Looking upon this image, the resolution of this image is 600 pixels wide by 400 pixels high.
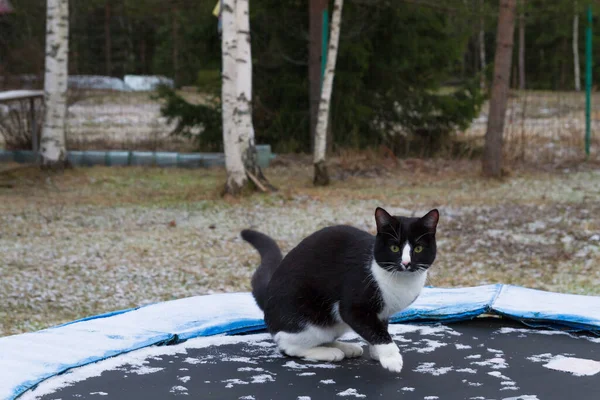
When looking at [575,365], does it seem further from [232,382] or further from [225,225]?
[225,225]

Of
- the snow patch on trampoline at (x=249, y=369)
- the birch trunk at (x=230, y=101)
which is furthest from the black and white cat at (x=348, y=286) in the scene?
the birch trunk at (x=230, y=101)

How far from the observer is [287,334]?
2787 millimetres

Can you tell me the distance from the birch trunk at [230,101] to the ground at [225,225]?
0.24 meters

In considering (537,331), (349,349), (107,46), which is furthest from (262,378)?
(107,46)

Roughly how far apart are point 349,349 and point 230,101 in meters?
5.10

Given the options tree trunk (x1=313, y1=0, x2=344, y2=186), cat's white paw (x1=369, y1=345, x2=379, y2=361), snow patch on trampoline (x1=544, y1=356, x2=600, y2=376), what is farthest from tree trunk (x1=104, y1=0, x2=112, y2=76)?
snow patch on trampoline (x1=544, y1=356, x2=600, y2=376)

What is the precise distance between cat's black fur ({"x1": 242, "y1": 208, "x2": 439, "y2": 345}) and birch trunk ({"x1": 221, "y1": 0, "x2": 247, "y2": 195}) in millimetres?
4834

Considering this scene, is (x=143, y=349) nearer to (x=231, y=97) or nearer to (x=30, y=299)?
(x=30, y=299)

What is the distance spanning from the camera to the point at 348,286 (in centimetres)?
260

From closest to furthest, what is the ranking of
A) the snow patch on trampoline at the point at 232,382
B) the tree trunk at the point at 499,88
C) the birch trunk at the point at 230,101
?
the snow patch on trampoline at the point at 232,382, the birch trunk at the point at 230,101, the tree trunk at the point at 499,88

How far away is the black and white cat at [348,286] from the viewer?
2.48 meters

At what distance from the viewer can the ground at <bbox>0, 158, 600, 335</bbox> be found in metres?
4.90

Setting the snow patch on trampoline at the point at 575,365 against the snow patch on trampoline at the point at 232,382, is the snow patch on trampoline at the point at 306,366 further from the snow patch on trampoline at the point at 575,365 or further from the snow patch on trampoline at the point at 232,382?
the snow patch on trampoline at the point at 575,365

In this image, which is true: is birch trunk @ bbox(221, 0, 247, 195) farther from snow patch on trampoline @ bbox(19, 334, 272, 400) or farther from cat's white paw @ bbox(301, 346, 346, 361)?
cat's white paw @ bbox(301, 346, 346, 361)
